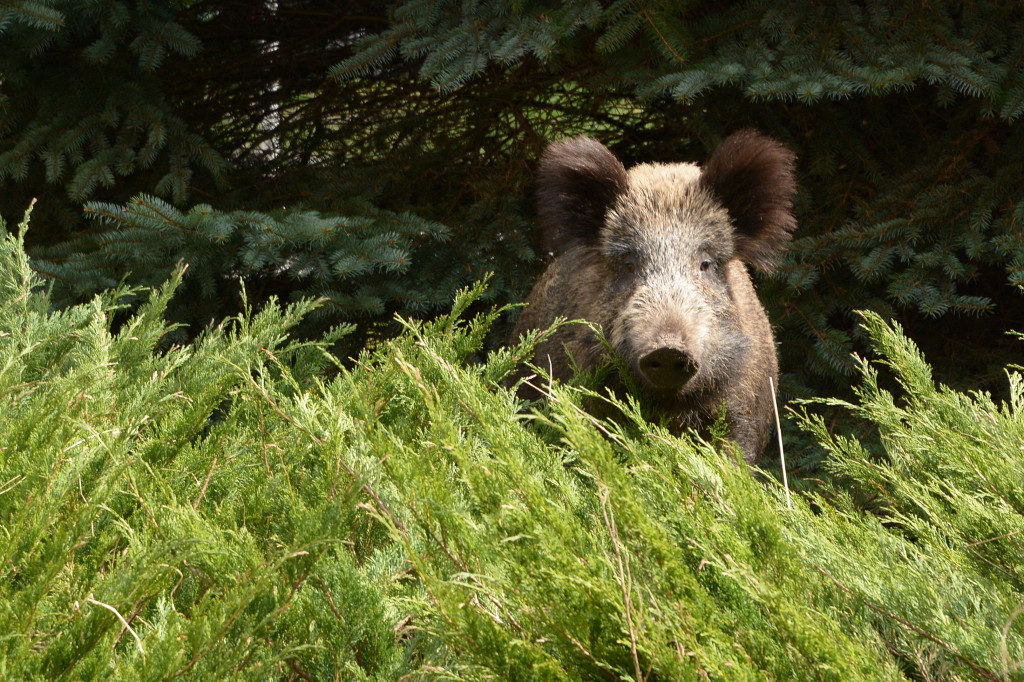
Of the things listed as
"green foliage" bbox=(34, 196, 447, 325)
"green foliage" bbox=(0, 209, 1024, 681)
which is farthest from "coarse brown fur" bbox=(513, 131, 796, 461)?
"green foliage" bbox=(0, 209, 1024, 681)

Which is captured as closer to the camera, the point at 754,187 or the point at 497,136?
the point at 754,187

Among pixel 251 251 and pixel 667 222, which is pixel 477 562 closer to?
pixel 667 222

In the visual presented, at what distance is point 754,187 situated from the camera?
3961 mm

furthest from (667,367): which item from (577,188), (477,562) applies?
(477,562)

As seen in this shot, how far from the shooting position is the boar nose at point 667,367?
3.05 metres

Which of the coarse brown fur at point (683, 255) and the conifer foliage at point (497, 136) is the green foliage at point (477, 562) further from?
the conifer foliage at point (497, 136)

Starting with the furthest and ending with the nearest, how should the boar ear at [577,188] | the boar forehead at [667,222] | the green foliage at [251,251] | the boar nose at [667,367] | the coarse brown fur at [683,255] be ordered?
the green foliage at [251,251]
the boar ear at [577,188]
the boar forehead at [667,222]
the coarse brown fur at [683,255]
the boar nose at [667,367]

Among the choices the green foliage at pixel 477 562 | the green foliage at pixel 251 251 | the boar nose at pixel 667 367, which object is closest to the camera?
the green foliage at pixel 477 562

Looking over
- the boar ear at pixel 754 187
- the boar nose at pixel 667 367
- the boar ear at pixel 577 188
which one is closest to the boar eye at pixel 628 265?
the boar ear at pixel 577 188

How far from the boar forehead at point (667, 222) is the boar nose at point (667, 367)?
82cm

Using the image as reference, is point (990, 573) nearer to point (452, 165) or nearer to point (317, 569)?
point (317, 569)

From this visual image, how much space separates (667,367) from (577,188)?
1285 mm

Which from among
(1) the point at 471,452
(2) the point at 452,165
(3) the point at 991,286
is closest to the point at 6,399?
(1) the point at 471,452

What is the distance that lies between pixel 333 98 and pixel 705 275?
132 inches
